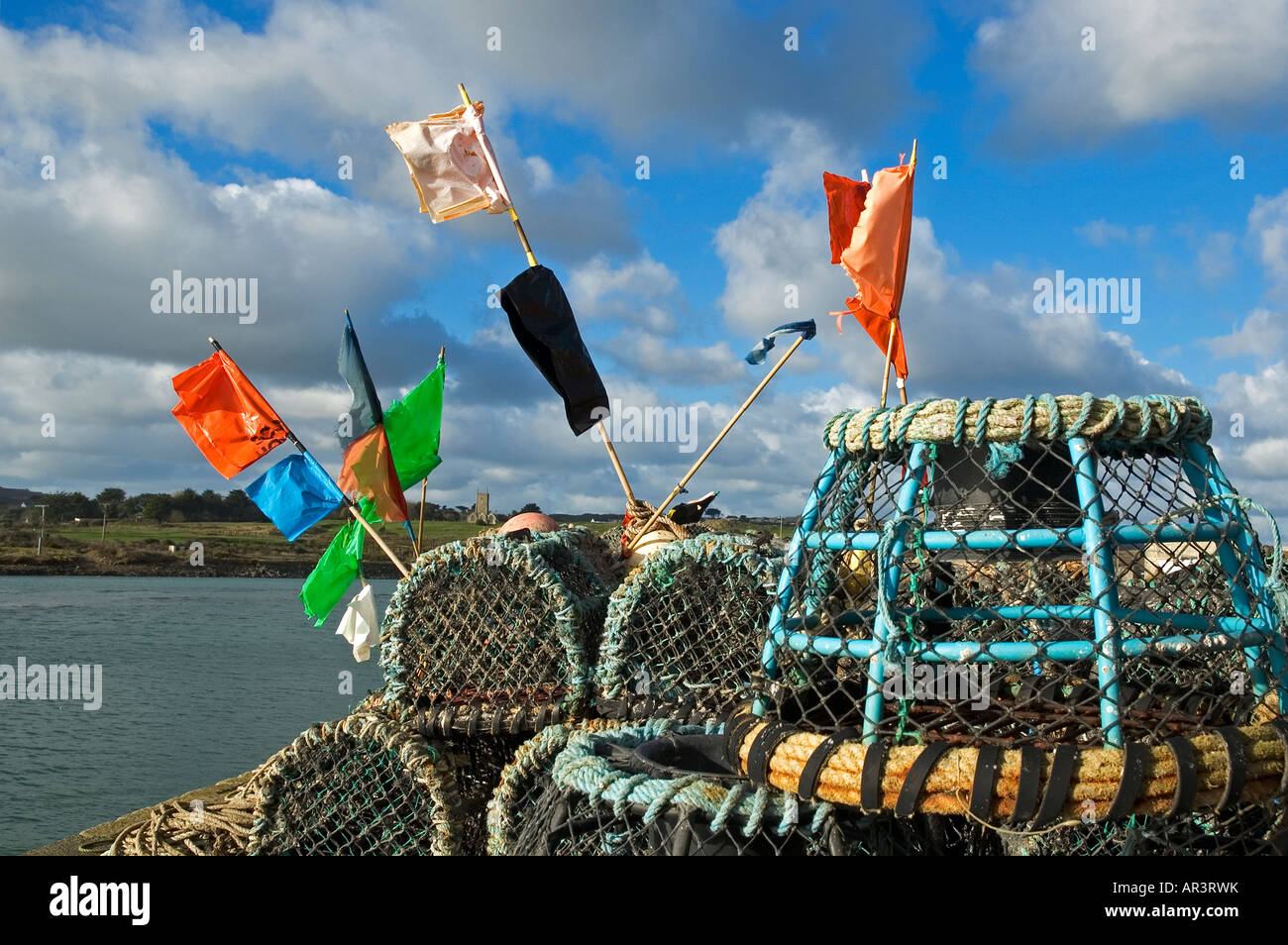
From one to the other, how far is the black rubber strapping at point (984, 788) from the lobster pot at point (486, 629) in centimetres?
301

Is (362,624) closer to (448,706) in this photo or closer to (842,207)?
(448,706)

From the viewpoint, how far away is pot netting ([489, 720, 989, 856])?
93.8 inches

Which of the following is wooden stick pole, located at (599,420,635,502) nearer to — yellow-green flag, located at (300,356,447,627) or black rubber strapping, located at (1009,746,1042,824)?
yellow-green flag, located at (300,356,447,627)

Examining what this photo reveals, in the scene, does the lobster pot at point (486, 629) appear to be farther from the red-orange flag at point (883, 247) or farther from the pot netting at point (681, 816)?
the red-orange flag at point (883, 247)

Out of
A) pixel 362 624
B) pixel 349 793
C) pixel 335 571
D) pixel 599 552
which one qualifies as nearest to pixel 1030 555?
pixel 349 793

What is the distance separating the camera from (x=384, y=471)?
6.82 meters

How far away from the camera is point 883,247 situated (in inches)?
237

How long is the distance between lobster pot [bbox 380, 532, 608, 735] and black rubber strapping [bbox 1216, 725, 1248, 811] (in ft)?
10.6

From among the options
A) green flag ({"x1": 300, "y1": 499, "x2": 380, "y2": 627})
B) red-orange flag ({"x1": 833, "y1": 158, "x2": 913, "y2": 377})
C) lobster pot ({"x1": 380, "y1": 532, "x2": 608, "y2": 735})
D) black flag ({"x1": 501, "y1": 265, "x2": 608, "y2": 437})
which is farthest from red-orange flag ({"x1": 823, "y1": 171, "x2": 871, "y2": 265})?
green flag ({"x1": 300, "y1": 499, "x2": 380, "y2": 627})

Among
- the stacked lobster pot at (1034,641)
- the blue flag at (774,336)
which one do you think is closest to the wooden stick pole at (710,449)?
the blue flag at (774,336)
